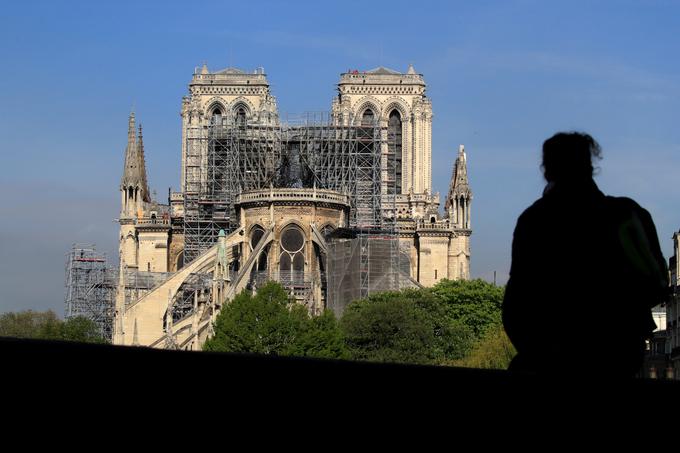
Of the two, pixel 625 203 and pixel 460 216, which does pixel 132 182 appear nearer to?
pixel 460 216

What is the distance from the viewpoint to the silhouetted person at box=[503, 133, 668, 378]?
7.30 m

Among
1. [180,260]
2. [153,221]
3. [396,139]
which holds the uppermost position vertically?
[396,139]

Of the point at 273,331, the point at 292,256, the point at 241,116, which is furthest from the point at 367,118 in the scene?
the point at 273,331

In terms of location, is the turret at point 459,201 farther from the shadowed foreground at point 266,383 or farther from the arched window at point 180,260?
the shadowed foreground at point 266,383

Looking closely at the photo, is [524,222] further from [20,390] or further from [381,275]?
[381,275]

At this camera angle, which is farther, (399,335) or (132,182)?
(132,182)

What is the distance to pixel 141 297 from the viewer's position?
98188 millimetres

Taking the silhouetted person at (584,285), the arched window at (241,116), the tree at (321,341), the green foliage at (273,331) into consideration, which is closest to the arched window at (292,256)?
the arched window at (241,116)

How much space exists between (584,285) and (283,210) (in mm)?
93456

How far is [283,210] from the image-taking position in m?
101

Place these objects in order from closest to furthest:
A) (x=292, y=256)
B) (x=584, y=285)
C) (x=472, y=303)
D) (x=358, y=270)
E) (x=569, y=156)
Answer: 1. (x=584, y=285)
2. (x=569, y=156)
3. (x=358, y=270)
4. (x=472, y=303)
5. (x=292, y=256)

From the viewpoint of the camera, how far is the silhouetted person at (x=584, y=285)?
24.0ft

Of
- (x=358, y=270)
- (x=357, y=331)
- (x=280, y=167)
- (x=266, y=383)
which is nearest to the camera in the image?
(x=266, y=383)

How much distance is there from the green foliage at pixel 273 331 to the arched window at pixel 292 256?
1687 cm
